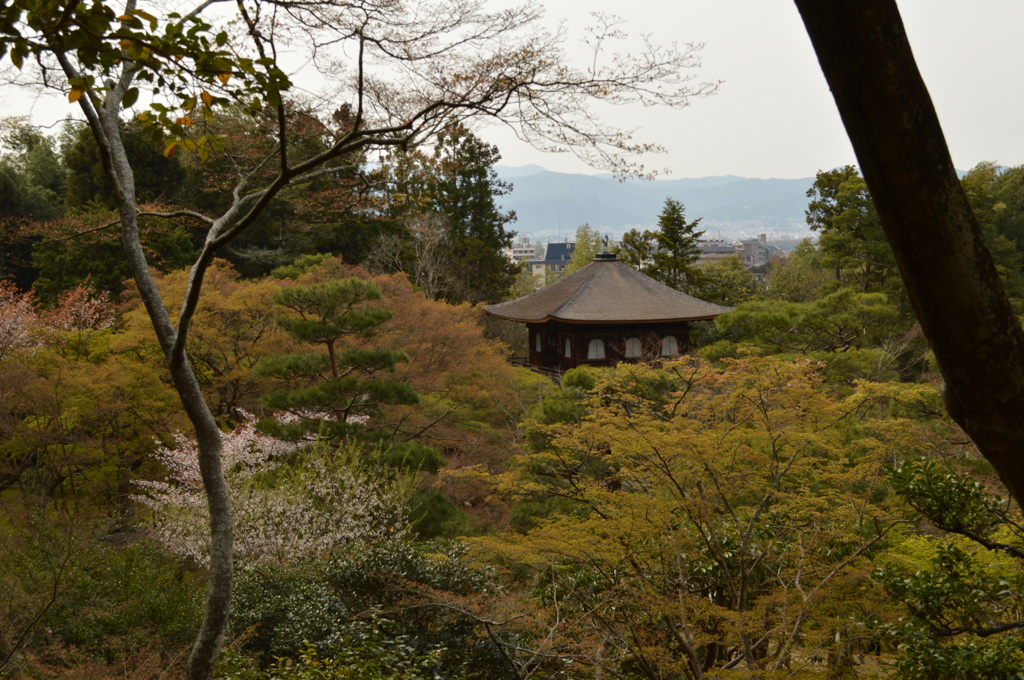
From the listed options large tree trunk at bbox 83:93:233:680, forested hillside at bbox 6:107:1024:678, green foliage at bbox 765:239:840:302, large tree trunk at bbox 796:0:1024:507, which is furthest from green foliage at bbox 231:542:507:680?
green foliage at bbox 765:239:840:302

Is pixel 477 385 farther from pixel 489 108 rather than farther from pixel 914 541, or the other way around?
pixel 489 108

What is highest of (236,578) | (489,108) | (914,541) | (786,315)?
(489,108)

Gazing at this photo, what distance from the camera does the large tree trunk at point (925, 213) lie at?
85 centimetres

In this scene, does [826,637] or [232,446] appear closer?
[826,637]

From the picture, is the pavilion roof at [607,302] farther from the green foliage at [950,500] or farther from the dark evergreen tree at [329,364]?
the green foliage at [950,500]

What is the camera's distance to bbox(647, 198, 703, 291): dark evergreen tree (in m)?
21.2

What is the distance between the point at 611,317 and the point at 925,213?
52.1 feet

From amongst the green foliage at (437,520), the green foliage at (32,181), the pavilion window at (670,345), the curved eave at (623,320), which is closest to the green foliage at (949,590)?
the green foliage at (437,520)

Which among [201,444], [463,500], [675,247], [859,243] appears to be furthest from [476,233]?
[201,444]

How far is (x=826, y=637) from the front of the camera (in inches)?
156

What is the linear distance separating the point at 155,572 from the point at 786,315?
12.1 m

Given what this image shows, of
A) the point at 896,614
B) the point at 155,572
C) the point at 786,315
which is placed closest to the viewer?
the point at 896,614

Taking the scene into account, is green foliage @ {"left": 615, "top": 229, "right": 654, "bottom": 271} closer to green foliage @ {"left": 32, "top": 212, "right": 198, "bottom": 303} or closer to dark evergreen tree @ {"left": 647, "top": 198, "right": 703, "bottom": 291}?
dark evergreen tree @ {"left": 647, "top": 198, "right": 703, "bottom": 291}

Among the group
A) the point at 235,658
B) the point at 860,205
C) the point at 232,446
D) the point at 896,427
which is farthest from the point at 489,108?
the point at 860,205
